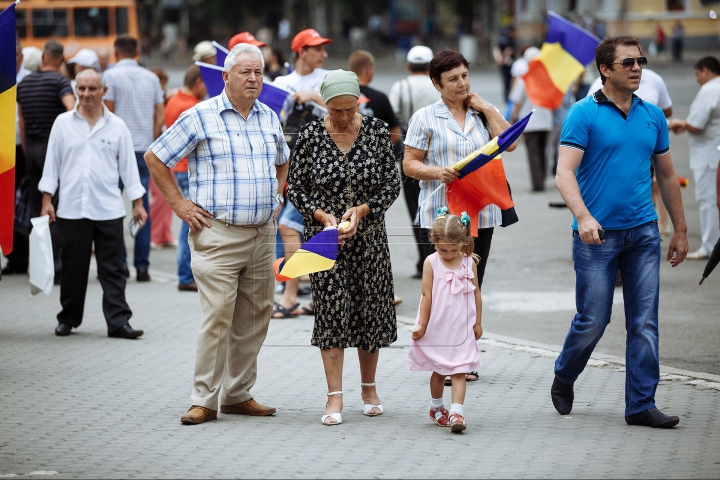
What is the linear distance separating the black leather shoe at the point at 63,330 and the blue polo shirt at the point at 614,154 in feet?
14.8

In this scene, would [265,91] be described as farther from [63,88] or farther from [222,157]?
[222,157]

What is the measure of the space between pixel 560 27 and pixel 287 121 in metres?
2.77

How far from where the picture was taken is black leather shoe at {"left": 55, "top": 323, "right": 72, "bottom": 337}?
28.4 ft

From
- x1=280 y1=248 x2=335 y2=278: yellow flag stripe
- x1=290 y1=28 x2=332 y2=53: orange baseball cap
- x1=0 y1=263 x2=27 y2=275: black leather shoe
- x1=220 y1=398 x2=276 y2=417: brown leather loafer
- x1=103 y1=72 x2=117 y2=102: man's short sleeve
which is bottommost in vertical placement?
x1=0 y1=263 x2=27 y2=275: black leather shoe

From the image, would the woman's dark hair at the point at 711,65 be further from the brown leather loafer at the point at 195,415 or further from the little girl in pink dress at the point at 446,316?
the brown leather loafer at the point at 195,415

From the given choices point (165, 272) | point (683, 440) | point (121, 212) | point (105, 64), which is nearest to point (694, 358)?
point (683, 440)

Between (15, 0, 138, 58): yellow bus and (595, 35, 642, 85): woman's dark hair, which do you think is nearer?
(595, 35, 642, 85): woman's dark hair

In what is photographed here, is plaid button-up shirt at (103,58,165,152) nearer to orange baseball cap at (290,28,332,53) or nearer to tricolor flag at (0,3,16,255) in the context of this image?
orange baseball cap at (290,28,332,53)

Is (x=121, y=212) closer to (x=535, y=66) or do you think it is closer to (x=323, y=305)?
(x=323, y=305)

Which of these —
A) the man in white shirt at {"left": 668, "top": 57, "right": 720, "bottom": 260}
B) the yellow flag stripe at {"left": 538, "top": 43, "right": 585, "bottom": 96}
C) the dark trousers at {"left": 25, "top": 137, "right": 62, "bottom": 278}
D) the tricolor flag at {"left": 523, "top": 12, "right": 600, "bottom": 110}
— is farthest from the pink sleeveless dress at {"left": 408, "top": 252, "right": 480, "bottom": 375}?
the man in white shirt at {"left": 668, "top": 57, "right": 720, "bottom": 260}

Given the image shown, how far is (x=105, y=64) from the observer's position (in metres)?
14.1

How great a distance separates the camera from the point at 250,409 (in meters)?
6.30

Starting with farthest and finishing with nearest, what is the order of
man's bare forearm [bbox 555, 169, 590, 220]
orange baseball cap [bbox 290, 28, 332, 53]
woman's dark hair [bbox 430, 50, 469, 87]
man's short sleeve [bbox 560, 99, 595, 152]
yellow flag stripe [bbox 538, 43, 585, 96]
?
yellow flag stripe [bbox 538, 43, 585, 96]
orange baseball cap [bbox 290, 28, 332, 53]
woman's dark hair [bbox 430, 50, 469, 87]
man's short sleeve [bbox 560, 99, 595, 152]
man's bare forearm [bbox 555, 169, 590, 220]

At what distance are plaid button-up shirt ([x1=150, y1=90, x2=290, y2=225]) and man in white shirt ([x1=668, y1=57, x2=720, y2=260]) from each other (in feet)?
20.9
